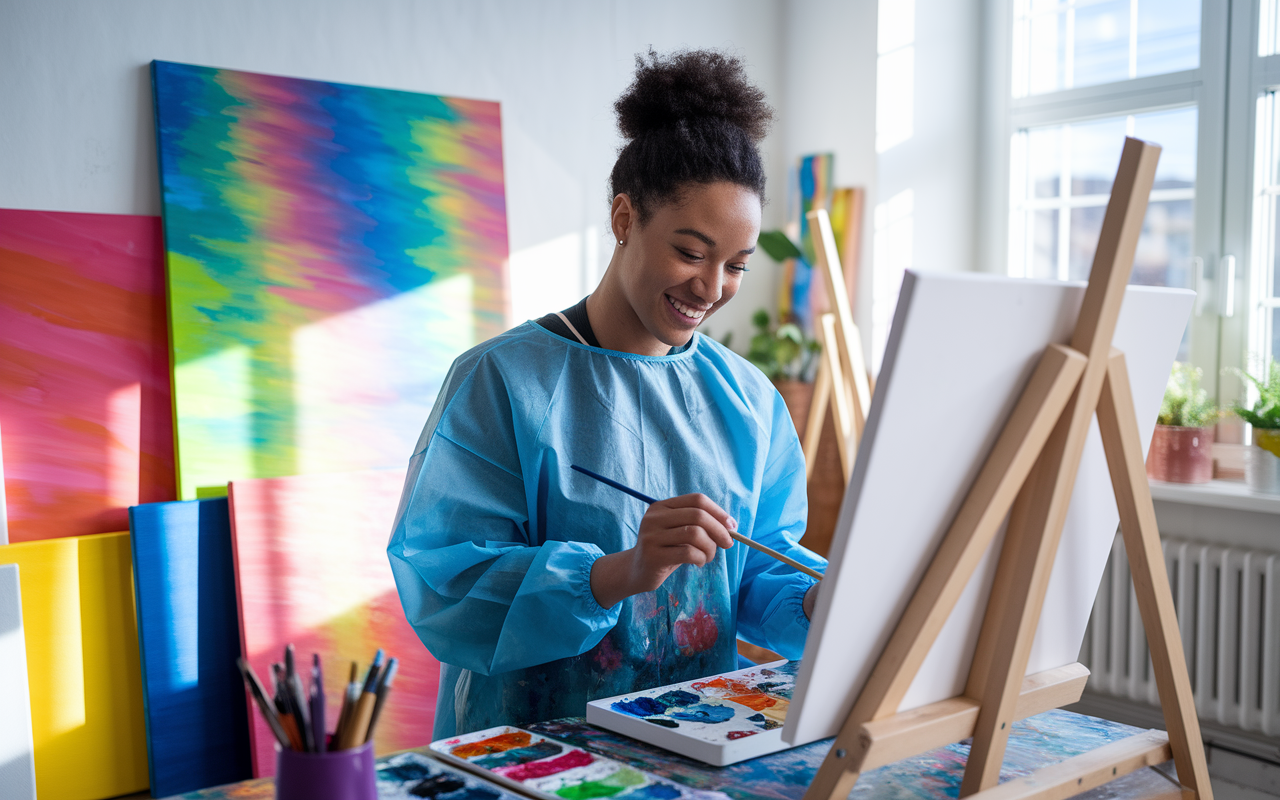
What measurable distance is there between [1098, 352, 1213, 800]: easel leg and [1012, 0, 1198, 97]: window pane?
242 cm

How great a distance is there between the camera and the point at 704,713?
1144mm

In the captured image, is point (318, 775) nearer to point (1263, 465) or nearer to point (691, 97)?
point (691, 97)

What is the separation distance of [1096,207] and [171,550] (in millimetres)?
2962

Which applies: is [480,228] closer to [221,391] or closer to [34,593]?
[221,391]

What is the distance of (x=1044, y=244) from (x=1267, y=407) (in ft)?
3.35

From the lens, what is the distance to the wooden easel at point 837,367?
9.36 ft

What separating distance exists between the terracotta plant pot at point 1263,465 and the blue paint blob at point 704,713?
2075 mm

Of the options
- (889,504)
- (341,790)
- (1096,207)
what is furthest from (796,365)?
(341,790)

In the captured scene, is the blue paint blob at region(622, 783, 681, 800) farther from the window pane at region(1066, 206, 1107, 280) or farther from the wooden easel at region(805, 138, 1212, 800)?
the window pane at region(1066, 206, 1107, 280)

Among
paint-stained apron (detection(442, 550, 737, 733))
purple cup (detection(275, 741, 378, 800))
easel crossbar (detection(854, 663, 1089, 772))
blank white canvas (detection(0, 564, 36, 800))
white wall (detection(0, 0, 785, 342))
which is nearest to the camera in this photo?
purple cup (detection(275, 741, 378, 800))

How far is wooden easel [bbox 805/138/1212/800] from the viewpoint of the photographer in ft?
3.02

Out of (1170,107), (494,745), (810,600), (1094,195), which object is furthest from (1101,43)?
(494,745)

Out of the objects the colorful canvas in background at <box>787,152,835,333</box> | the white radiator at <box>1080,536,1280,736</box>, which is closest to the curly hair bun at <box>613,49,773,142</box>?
the white radiator at <box>1080,536,1280,736</box>

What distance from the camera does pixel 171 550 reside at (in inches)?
95.8
